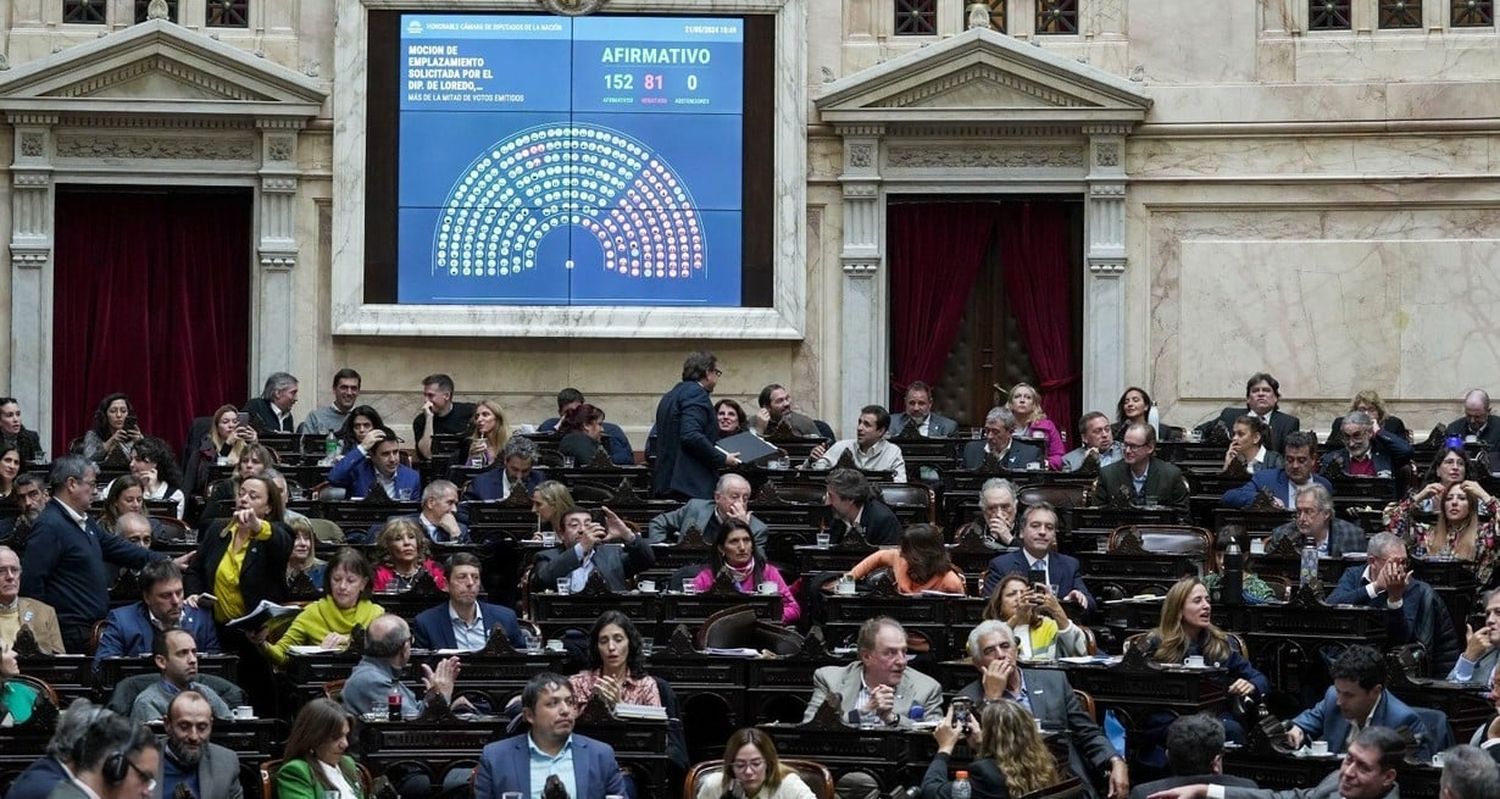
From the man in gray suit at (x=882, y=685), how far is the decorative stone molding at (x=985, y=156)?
9.13m

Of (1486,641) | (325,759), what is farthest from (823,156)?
(325,759)

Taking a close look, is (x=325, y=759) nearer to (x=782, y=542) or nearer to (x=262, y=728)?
(x=262, y=728)

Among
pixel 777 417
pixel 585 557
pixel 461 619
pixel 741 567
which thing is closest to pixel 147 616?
pixel 461 619

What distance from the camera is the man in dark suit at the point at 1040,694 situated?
11414mm

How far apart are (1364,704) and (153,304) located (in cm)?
1199

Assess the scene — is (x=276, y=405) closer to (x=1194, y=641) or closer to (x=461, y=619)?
(x=461, y=619)

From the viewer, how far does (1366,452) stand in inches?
677

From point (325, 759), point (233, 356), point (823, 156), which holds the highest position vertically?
point (823, 156)

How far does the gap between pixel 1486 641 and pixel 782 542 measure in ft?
15.6

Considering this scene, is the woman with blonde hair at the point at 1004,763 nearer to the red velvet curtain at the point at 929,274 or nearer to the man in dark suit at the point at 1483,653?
the man in dark suit at the point at 1483,653

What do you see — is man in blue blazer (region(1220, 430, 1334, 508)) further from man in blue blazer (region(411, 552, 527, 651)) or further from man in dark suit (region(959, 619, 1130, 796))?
man in blue blazer (region(411, 552, 527, 651))

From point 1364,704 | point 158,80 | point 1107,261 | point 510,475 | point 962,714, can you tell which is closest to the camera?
point 962,714

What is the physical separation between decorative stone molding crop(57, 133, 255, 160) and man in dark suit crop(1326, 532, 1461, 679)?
10.2 metres

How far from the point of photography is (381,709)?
11.7 m
